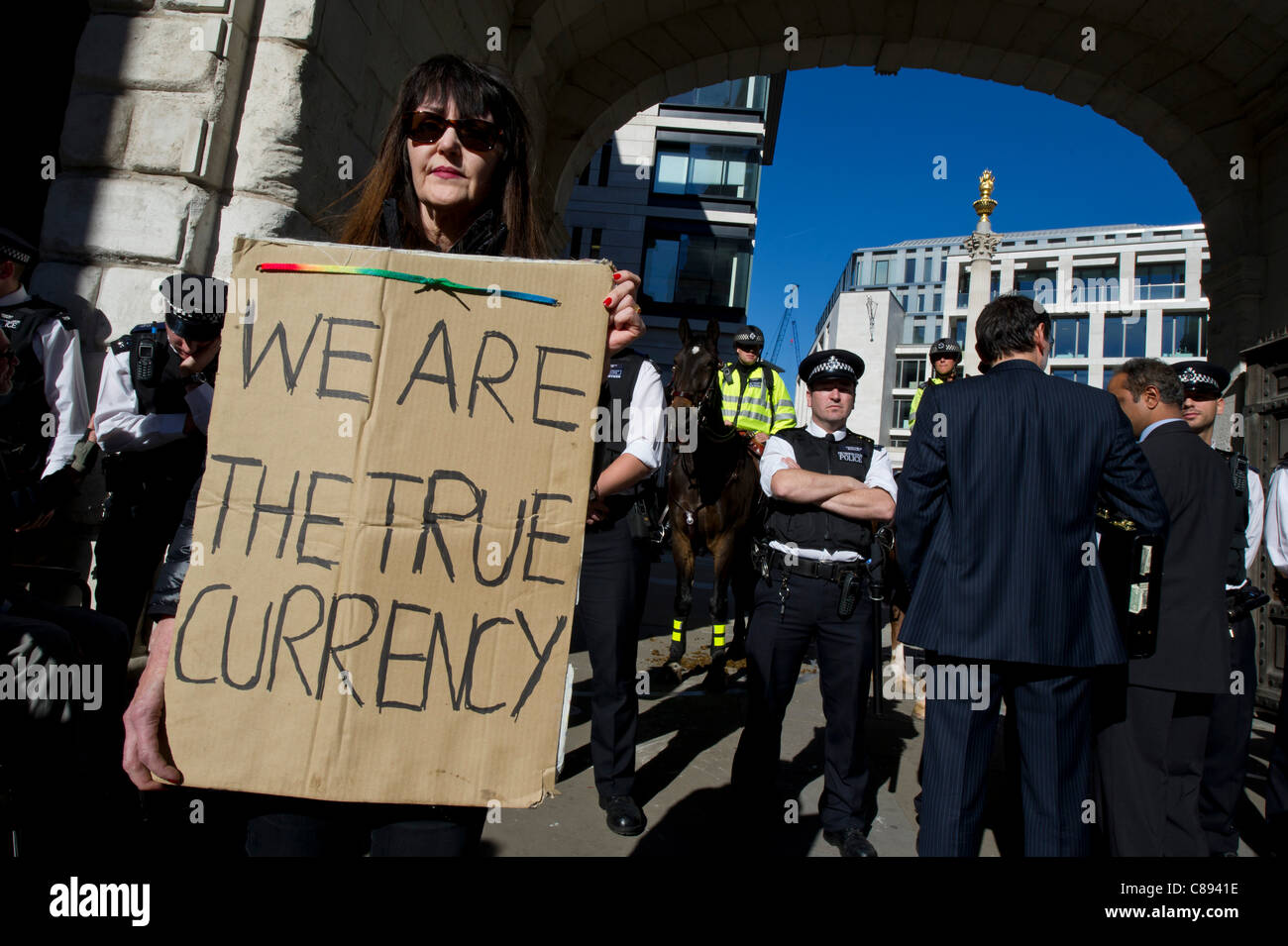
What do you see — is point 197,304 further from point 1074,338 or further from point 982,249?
point 1074,338

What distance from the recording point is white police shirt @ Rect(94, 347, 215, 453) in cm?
311

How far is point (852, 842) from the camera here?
339 centimetres

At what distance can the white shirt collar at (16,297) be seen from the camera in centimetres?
322

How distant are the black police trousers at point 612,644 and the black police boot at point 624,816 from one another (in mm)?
39

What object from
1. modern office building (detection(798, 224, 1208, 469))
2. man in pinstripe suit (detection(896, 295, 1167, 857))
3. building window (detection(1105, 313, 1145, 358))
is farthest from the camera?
building window (detection(1105, 313, 1145, 358))

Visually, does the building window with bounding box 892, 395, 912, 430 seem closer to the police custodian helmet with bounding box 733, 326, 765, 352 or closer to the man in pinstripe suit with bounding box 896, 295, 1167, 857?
the police custodian helmet with bounding box 733, 326, 765, 352

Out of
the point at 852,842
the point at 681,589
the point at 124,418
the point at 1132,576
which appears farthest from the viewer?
the point at 681,589

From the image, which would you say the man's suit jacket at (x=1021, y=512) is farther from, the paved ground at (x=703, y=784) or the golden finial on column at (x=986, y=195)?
the golden finial on column at (x=986, y=195)

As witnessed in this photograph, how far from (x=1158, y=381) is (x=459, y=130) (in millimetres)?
3414

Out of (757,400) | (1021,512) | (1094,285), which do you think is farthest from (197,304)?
(1094,285)

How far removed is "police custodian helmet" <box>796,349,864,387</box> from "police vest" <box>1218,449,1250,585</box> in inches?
73.5

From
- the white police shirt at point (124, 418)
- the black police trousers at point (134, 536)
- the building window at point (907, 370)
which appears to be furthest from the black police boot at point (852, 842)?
the building window at point (907, 370)

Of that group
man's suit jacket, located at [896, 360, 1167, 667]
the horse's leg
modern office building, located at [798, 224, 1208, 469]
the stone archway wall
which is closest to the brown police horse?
the horse's leg

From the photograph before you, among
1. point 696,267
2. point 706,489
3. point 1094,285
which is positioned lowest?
point 706,489
